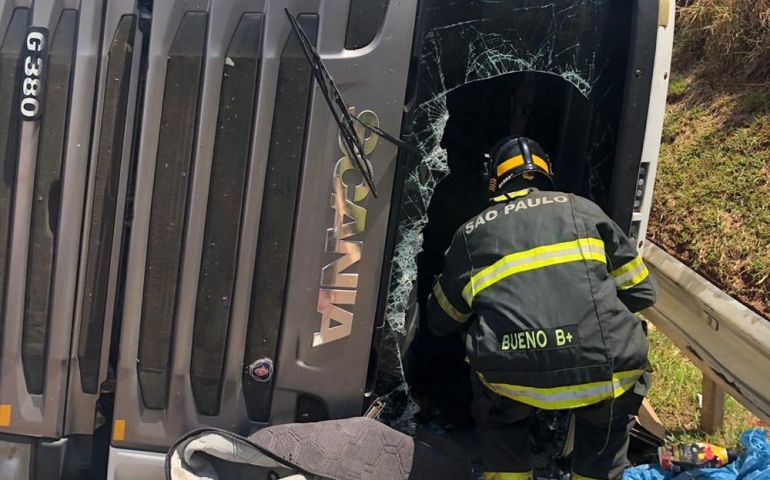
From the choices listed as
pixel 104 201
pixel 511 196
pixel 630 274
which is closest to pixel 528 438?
pixel 630 274

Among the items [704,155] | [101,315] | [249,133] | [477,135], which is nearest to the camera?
[249,133]

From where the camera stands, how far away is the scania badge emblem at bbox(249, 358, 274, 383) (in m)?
2.30

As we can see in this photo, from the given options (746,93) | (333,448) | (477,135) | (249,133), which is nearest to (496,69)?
(477,135)

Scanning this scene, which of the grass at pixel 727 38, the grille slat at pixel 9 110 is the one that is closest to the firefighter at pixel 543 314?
the grille slat at pixel 9 110

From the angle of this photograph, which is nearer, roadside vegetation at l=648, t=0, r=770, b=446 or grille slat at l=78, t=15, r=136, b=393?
grille slat at l=78, t=15, r=136, b=393

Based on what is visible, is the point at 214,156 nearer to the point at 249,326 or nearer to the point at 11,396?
the point at 249,326

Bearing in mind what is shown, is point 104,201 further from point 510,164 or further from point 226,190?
point 510,164

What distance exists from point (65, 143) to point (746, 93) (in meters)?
3.40

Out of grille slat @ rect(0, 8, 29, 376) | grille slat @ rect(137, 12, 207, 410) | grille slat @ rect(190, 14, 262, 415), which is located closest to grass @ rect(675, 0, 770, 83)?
grille slat @ rect(190, 14, 262, 415)

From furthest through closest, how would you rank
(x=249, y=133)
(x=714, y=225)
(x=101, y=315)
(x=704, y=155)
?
1. (x=704, y=155)
2. (x=714, y=225)
3. (x=101, y=315)
4. (x=249, y=133)

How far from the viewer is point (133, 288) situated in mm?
2271

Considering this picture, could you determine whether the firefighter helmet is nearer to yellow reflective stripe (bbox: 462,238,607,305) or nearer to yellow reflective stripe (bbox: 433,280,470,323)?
yellow reflective stripe (bbox: 462,238,607,305)

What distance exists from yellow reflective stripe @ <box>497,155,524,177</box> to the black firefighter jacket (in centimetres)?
13

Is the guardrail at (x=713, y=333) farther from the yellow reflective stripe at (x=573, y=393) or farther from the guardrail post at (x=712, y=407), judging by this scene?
the yellow reflective stripe at (x=573, y=393)
